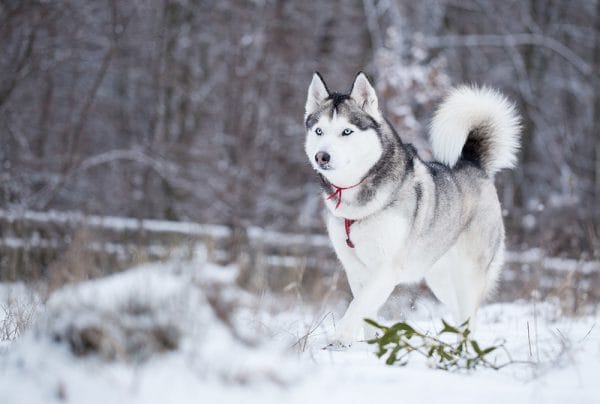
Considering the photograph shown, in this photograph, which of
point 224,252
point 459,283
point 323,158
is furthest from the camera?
point 224,252

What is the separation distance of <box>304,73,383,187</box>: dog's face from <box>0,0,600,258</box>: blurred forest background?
5782 mm

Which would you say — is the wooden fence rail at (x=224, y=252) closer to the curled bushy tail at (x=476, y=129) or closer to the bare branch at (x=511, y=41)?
the curled bushy tail at (x=476, y=129)

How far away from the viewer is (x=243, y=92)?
42.0ft

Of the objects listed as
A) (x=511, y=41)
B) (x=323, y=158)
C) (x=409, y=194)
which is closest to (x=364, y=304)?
(x=409, y=194)

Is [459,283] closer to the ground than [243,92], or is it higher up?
closer to the ground

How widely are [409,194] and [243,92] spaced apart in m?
9.29

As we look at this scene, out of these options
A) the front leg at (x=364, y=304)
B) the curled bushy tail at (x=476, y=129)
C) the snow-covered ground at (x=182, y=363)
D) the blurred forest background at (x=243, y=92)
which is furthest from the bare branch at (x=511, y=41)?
the snow-covered ground at (x=182, y=363)

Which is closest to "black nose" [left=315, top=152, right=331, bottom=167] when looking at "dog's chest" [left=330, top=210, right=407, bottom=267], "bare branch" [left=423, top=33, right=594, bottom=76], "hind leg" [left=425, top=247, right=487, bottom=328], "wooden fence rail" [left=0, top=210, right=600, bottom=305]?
"dog's chest" [left=330, top=210, right=407, bottom=267]

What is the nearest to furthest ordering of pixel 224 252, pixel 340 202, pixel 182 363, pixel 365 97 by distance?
pixel 182 363, pixel 340 202, pixel 365 97, pixel 224 252

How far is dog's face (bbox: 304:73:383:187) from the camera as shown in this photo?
12.4ft

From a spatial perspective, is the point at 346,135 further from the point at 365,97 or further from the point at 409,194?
the point at 409,194

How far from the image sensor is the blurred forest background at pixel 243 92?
10.5 m

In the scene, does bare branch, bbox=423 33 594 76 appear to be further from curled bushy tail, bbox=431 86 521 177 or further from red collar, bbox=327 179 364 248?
red collar, bbox=327 179 364 248

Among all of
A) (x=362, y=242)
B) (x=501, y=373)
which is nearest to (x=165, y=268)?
(x=501, y=373)
